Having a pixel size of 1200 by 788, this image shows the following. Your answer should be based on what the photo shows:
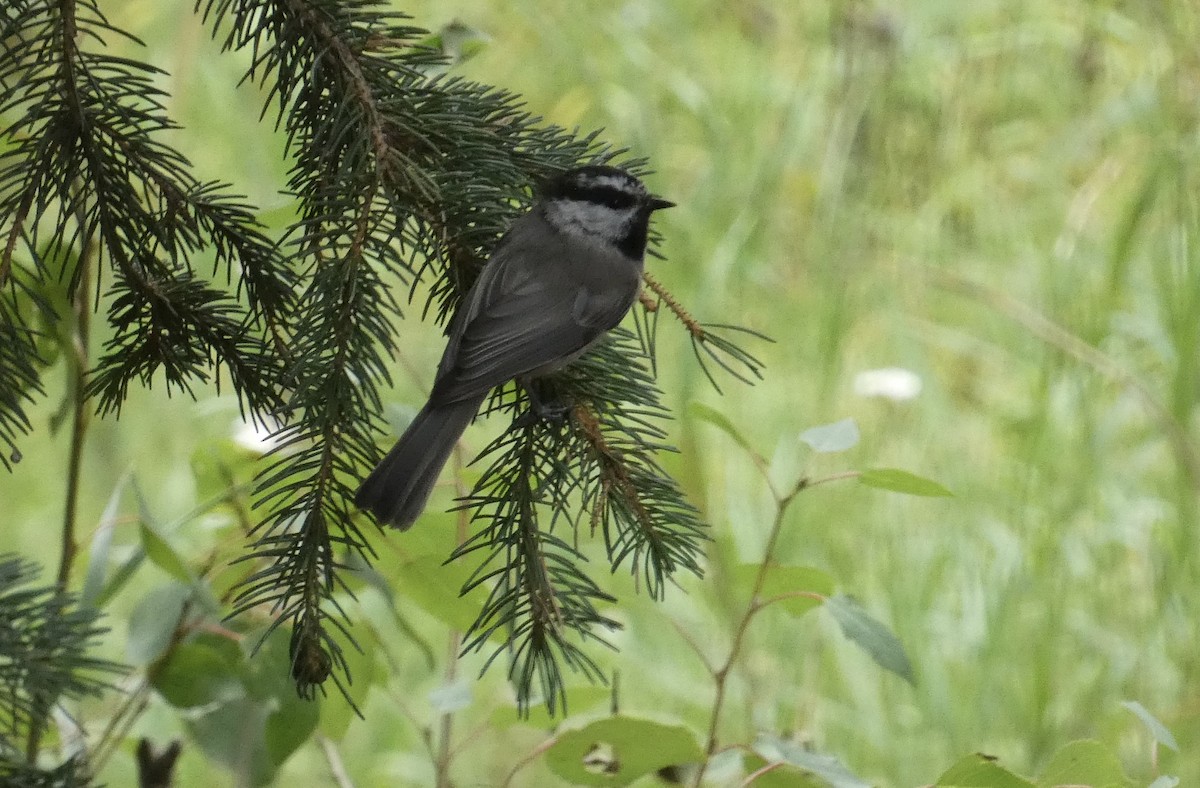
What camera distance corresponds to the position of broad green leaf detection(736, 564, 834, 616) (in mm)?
1163

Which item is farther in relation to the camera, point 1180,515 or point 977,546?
point 977,546

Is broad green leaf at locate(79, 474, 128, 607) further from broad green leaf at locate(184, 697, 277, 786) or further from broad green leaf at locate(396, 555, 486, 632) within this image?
broad green leaf at locate(396, 555, 486, 632)

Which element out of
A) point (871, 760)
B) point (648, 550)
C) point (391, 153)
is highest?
point (391, 153)

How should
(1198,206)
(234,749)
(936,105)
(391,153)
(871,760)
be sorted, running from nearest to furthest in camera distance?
1. (391,153)
2. (234,749)
3. (1198,206)
4. (871,760)
5. (936,105)

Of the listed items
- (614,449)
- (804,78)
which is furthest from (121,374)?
(804,78)

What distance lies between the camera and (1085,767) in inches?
37.7

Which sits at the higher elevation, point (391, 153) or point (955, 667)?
point (391, 153)

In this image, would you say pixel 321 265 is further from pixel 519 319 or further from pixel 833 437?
pixel 833 437

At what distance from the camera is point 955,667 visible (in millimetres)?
2443

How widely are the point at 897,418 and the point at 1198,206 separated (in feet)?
2.89

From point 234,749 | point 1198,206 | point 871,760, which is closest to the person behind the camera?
point 234,749

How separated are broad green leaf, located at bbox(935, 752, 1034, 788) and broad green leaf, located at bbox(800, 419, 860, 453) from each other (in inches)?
10.8

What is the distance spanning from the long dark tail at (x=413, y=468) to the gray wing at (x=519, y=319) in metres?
0.02

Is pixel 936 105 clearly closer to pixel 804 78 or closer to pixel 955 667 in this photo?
pixel 804 78
